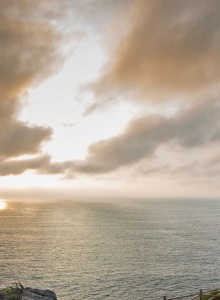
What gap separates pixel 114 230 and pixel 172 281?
8458 cm

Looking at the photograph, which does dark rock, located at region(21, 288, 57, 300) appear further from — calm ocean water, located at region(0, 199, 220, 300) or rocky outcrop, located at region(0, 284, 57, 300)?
calm ocean water, located at region(0, 199, 220, 300)

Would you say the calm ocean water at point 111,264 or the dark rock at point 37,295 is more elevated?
the dark rock at point 37,295

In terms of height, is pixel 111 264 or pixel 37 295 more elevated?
pixel 37 295

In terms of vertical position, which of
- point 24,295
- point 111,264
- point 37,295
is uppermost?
point 24,295

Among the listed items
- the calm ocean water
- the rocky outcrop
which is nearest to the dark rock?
the rocky outcrop

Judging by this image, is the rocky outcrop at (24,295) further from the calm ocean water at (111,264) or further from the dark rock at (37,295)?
the calm ocean water at (111,264)

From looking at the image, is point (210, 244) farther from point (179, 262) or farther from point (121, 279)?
point (121, 279)

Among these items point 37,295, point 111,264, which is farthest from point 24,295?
point 111,264

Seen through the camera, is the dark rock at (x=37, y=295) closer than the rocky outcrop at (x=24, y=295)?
Yes

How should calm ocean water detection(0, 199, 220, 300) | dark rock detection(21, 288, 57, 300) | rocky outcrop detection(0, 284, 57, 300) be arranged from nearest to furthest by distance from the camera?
dark rock detection(21, 288, 57, 300) < rocky outcrop detection(0, 284, 57, 300) < calm ocean water detection(0, 199, 220, 300)

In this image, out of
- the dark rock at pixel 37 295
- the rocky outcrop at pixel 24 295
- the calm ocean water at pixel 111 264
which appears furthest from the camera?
the calm ocean water at pixel 111 264

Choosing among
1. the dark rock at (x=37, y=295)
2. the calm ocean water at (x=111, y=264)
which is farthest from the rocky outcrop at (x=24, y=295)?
the calm ocean water at (x=111, y=264)

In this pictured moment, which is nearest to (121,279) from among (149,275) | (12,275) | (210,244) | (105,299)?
(149,275)

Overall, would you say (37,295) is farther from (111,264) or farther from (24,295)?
(111,264)
